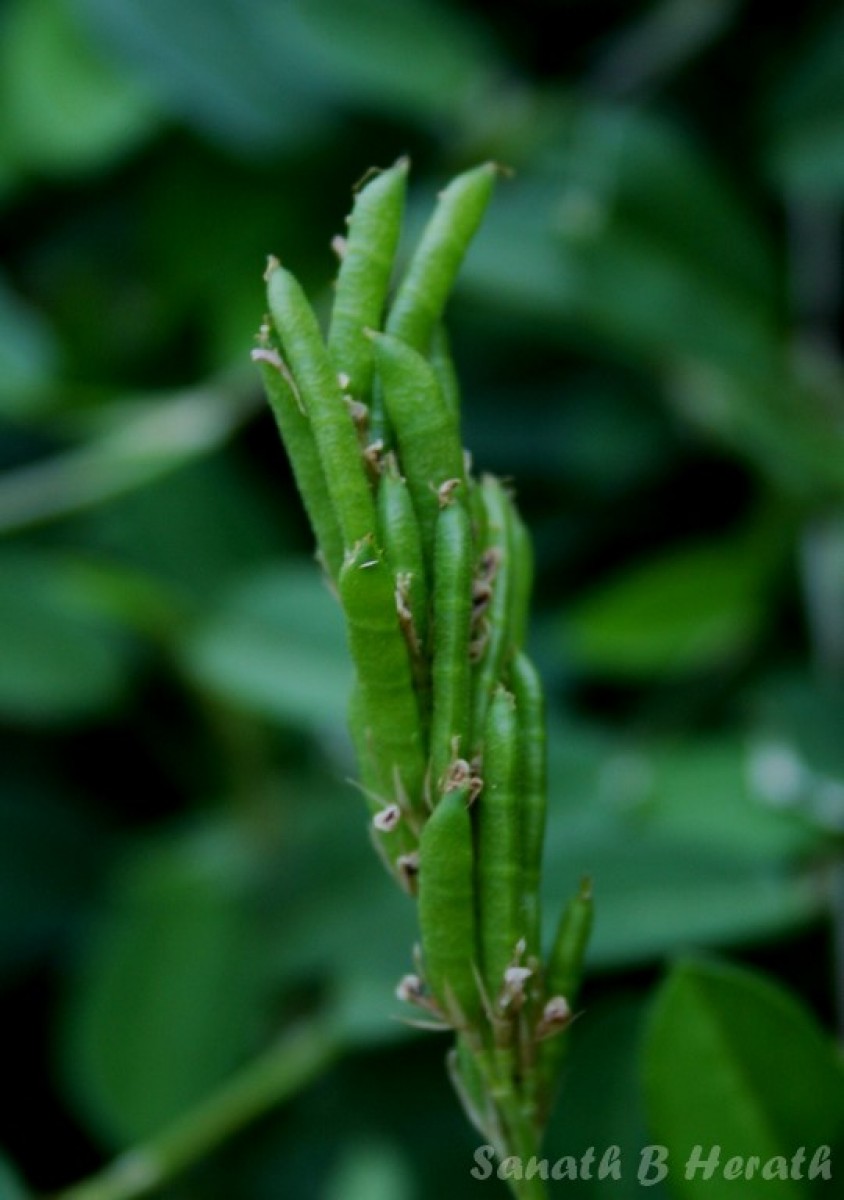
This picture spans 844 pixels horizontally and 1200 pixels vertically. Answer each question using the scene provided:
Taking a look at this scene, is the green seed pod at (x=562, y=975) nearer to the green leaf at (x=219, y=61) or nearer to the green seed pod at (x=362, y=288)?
the green seed pod at (x=362, y=288)

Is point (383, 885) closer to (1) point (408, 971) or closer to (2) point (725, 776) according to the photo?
(1) point (408, 971)

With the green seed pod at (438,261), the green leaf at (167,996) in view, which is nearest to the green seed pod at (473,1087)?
the green seed pod at (438,261)

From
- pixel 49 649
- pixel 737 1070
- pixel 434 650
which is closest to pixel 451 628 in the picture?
pixel 434 650

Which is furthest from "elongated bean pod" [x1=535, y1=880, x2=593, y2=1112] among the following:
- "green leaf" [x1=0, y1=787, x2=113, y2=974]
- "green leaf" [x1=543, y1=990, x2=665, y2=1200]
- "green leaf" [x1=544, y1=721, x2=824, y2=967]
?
"green leaf" [x1=0, y1=787, x2=113, y2=974]

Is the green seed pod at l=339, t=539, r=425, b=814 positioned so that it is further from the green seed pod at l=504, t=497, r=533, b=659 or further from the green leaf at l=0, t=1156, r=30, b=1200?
the green leaf at l=0, t=1156, r=30, b=1200

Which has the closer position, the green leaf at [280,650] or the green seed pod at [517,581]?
the green seed pod at [517,581]

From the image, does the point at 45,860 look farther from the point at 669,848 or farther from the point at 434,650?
the point at 434,650

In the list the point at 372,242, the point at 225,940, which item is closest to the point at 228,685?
the point at 225,940
